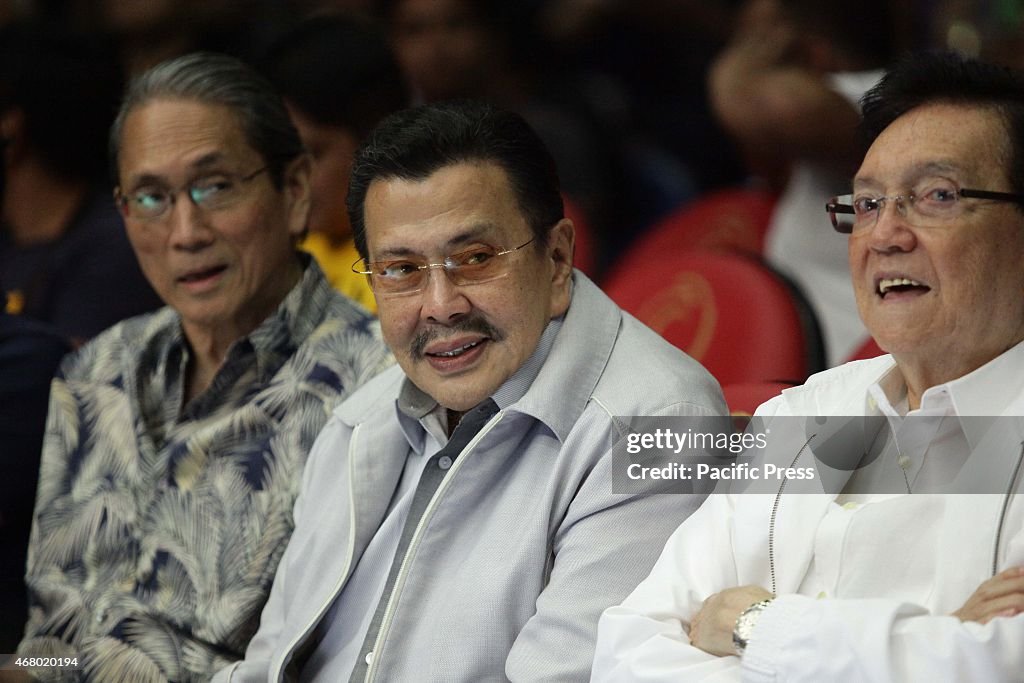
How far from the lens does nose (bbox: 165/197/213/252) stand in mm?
2348

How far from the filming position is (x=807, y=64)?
314 centimetres

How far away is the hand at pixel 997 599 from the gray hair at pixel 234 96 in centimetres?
152

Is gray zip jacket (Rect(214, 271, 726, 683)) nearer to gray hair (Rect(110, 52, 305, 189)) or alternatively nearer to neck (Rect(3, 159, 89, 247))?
gray hair (Rect(110, 52, 305, 189))

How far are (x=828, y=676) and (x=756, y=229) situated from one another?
1912 mm

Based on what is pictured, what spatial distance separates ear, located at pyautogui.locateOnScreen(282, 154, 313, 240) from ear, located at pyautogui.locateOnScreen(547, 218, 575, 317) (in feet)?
2.25

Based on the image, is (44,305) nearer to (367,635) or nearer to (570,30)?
(367,635)

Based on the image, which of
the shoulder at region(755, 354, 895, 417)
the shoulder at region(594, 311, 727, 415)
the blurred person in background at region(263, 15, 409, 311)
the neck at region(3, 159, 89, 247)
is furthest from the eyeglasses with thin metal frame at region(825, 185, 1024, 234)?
the neck at region(3, 159, 89, 247)

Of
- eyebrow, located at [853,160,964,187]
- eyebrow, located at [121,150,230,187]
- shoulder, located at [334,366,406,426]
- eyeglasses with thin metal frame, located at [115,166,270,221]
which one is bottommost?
shoulder, located at [334,366,406,426]

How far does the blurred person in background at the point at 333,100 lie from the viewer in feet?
9.95

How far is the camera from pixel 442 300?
1.84m

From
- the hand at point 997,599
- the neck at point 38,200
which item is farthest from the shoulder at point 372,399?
the neck at point 38,200

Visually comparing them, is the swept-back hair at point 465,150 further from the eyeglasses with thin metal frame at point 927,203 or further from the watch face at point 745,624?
the watch face at point 745,624

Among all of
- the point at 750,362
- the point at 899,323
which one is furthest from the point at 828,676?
the point at 750,362

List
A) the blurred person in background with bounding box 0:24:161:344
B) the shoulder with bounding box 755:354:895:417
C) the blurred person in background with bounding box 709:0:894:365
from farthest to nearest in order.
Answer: the blurred person in background with bounding box 0:24:161:344, the blurred person in background with bounding box 709:0:894:365, the shoulder with bounding box 755:354:895:417
